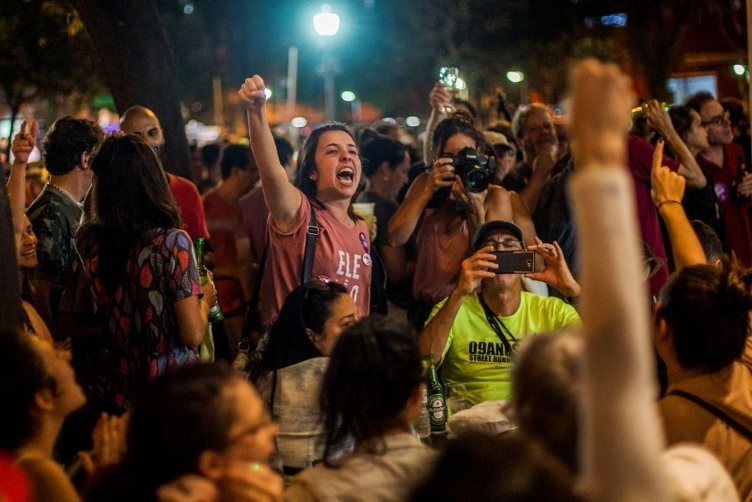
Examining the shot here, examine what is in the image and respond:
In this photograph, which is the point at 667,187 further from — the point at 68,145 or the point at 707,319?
the point at 68,145

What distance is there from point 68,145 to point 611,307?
16.2ft

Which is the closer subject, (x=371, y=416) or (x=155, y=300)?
(x=371, y=416)

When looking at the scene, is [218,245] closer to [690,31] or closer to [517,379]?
[517,379]

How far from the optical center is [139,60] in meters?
9.62

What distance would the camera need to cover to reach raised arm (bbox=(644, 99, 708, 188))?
7848mm

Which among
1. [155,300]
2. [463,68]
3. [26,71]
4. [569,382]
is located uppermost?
[463,68]

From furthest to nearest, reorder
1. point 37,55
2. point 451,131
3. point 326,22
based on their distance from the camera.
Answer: point 37,55, point 326,22, point 451,131

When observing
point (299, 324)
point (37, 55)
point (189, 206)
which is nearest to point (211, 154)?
point (189, 206)

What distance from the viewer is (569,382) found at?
2924mm

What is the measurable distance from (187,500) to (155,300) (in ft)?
7.13

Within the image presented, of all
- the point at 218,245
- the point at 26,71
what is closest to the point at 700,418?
the point at 218,245

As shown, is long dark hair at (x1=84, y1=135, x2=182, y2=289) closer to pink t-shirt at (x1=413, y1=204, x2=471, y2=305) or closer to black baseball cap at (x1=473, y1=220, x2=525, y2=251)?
black baseball cap at (x1=473, y1=220, x2=525, y2=251)

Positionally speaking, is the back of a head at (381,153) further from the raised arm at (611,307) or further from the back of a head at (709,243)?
the raised arm at (611,307)

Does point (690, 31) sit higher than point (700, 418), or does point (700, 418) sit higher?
point (690, 31)
